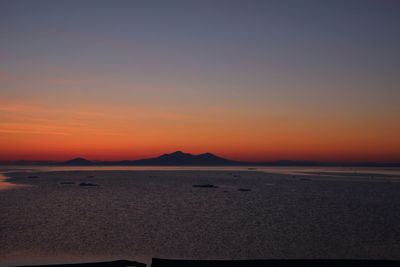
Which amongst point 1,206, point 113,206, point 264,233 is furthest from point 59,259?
point 1,206

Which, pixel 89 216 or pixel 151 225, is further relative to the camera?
pixel 89 216

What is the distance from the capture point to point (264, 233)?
27422mm

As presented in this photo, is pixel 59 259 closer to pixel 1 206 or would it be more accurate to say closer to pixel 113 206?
pixel 113 206

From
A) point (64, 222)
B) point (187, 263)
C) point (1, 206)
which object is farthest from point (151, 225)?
point (1, 206)

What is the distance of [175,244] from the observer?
23.6 m

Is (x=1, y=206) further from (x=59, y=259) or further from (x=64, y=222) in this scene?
(x=59, y=259)

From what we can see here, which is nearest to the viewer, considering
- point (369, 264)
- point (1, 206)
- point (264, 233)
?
point (369, 264)

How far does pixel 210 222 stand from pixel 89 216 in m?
11.7

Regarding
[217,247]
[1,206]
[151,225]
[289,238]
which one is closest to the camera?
[217,247]

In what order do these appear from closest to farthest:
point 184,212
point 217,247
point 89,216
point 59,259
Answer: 1. point 59,259
2. point 217,247
3. point 89,216
4. point 184,212

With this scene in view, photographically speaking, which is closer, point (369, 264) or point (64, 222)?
point (369, 264)

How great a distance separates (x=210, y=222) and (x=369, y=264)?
1776 cm

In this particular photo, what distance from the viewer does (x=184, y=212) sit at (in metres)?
39.7

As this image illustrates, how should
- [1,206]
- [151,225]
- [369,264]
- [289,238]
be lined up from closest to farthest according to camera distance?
[369,264] < [289,238] < [151,225] < [1,206]
